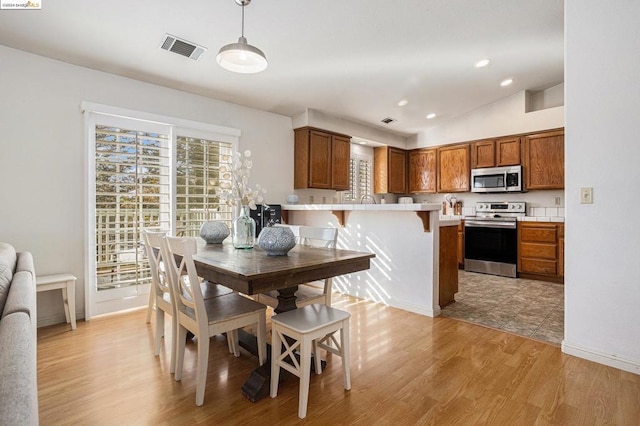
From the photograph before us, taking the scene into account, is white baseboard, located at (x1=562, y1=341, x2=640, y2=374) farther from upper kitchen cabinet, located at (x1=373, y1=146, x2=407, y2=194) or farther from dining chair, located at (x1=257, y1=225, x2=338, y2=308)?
upper kitchen cabinet, located at (x1=373, y1=146, x2=407, y2=194)

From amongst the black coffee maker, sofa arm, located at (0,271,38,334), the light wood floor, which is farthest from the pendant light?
the black coffee maker

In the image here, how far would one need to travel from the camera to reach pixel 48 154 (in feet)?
9.70

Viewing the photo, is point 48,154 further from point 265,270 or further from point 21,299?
point 265,270

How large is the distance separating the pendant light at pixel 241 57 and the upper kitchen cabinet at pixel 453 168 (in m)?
4.67

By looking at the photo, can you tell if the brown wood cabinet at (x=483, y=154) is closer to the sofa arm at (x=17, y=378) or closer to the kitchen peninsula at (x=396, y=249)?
the kitchen peninsula at (x=396, y=249)

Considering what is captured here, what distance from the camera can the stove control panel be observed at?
5.36m

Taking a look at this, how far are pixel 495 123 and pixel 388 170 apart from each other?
1938mm

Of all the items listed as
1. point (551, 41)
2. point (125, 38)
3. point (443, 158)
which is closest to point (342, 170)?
point (443, 158)

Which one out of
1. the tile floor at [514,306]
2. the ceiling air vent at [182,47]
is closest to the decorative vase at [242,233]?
the ceiling air vent at [182,47]

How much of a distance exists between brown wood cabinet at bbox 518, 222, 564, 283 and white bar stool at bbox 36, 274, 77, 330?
563 cm

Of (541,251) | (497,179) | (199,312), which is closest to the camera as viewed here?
(199,312)

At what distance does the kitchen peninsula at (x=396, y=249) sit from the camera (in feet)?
10.7

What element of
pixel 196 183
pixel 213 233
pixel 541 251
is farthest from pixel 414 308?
pixel 196 183

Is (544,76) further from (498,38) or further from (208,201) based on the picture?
(208,201)
